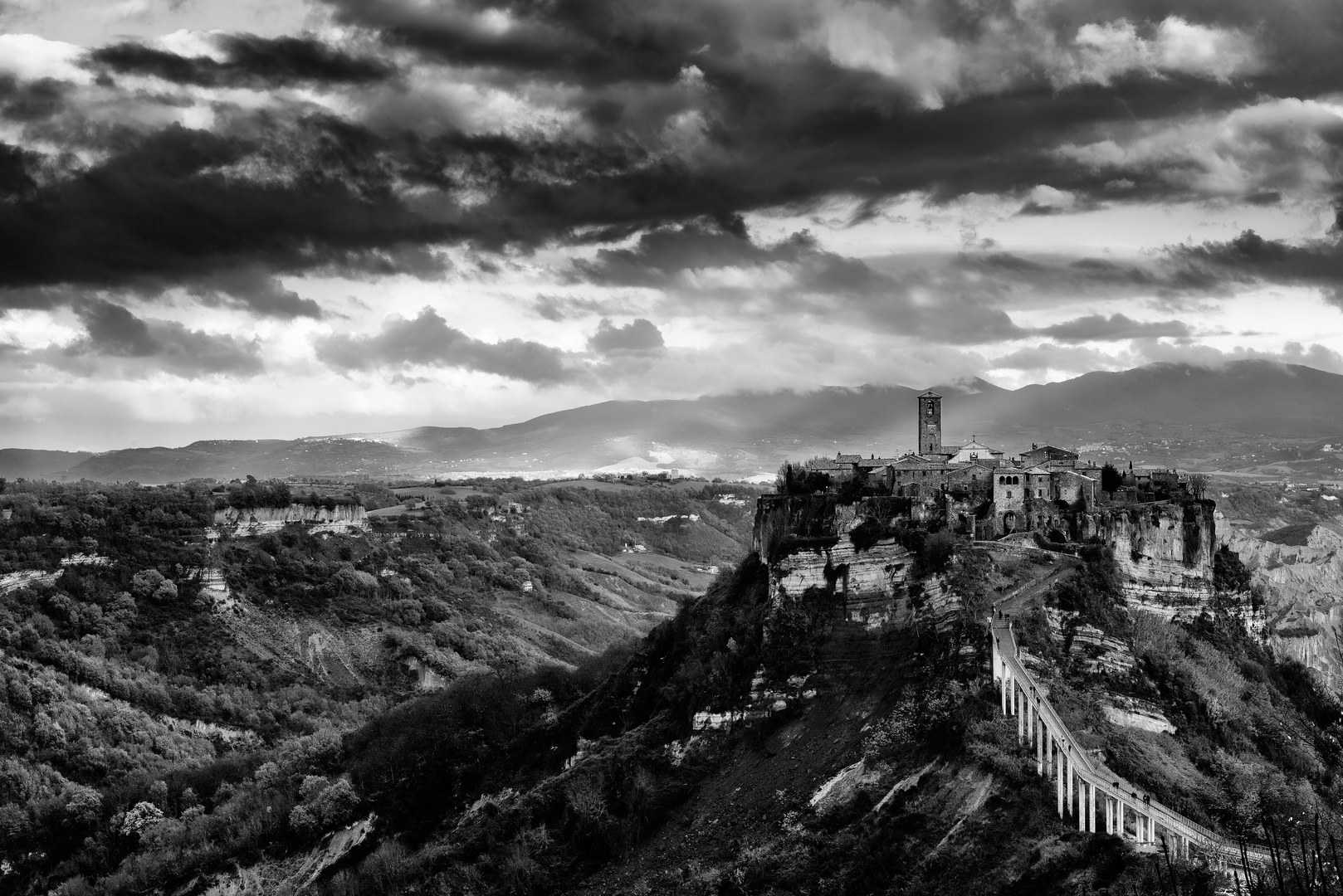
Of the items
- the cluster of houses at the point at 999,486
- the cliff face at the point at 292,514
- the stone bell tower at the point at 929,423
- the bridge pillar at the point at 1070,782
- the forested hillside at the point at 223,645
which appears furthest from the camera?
the cliff face at the point at 292,514

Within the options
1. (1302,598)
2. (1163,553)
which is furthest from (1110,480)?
(1302,598)

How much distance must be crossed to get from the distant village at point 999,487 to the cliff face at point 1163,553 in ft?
5.99

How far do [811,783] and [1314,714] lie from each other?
23013 millimetres

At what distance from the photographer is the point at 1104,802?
41.1 metres

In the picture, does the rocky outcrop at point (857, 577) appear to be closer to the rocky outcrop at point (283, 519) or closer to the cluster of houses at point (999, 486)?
the cluster of houses at point (999, 486)

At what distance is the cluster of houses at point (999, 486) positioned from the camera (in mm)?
62656

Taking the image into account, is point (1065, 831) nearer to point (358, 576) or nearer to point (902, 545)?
point (902, 545)

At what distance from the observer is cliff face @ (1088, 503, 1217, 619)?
2299 inches

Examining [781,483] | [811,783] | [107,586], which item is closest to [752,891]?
[811,783]

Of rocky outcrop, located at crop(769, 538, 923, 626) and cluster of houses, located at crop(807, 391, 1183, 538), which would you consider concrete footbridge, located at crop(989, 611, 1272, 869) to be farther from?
cluster of houses, located at crop(807, 391, 1183, 538)

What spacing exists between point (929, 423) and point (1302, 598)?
23726mm

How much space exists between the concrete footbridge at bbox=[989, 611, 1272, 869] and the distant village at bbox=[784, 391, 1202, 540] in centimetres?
1722

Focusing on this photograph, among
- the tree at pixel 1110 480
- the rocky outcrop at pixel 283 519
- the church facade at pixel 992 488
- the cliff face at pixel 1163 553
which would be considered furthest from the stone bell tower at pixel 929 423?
the rocky outcrop at pixel 283 519

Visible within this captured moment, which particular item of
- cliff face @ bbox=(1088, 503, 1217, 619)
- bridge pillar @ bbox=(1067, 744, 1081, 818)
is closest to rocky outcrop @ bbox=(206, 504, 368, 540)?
cliff face @ bbox=(1088, 503, 1217, 619)
